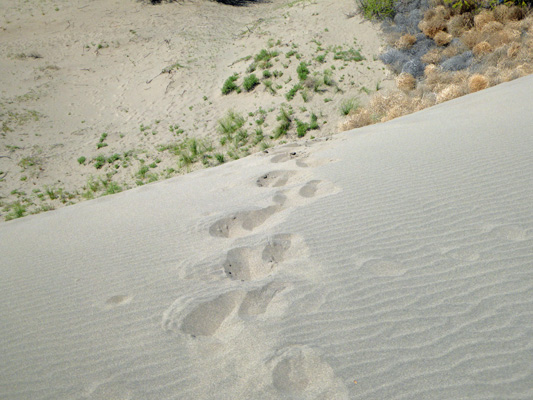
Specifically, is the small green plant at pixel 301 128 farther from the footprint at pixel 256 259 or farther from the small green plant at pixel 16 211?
the small green plant at pixel 16 211

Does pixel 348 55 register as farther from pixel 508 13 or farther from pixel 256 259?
pixel 256 259

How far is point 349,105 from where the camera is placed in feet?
28.3

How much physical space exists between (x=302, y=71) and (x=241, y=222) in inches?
324

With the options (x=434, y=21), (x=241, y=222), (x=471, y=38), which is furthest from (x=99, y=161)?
(x=471, y=38)

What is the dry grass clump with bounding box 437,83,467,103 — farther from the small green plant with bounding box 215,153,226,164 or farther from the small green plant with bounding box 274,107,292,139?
the small green plant with bounding box 215,153,226,164

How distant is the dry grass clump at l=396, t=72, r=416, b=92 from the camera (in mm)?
8750

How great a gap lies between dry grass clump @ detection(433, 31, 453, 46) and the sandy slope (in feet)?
5.57

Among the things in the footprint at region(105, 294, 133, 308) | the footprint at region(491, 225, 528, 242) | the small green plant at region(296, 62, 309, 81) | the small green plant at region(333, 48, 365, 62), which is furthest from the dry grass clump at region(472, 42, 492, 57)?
the footprint at region(105, 294, 133, 308)

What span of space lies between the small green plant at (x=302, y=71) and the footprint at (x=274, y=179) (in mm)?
6541

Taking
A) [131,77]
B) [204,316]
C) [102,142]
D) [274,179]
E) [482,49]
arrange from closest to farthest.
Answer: [204,316] < [274,179] < [482,49] < [102,142] < [131,77]

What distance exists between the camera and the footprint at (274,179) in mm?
4172

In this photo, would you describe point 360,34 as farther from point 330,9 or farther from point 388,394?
point 388,394

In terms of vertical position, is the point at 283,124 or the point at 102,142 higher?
the point at 102,142

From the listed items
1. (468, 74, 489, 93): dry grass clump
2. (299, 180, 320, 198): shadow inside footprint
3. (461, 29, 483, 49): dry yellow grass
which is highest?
(461, 29, 483, 49): dry yellow grass
